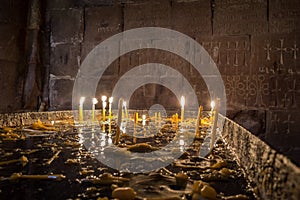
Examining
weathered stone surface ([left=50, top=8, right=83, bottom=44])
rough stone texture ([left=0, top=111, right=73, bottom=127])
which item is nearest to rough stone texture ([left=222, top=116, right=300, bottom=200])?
rough stone texture ([left=0, top=111, right=73, bottom=127])

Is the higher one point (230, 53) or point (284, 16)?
point (284, 16)

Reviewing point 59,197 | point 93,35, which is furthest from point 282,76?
point 59,197

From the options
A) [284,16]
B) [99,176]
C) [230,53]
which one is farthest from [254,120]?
[99,176]

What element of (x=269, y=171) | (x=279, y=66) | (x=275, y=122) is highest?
(x=279, y=66)

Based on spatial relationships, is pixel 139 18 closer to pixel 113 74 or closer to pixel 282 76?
pixel 113 74

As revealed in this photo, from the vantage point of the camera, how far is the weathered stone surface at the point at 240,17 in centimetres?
664

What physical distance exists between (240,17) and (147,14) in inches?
100

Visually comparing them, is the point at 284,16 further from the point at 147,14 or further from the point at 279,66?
the point at 147,14

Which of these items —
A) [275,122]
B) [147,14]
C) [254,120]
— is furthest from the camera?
[147,14]

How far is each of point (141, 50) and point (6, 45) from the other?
4004 mm

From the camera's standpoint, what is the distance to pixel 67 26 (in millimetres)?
8008

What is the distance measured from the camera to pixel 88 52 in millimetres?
7773

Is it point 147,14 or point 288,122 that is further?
point 147,14

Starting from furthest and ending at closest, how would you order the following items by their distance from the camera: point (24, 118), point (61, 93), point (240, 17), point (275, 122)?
point (61, 93), point (240, 17), point (275, 122), point (24, 118)
